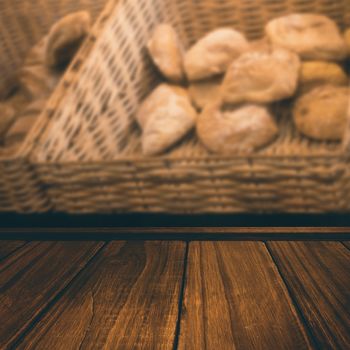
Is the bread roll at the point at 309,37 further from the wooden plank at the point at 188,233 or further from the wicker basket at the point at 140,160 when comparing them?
the wooden plank at the point at 188,233

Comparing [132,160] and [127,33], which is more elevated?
[127,33]

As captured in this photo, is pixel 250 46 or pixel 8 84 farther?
pixel 8 84

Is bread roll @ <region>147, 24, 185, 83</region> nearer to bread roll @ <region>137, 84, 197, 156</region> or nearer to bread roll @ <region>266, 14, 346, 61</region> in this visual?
bread roll @ <region>137, 84, 197, 156</region>

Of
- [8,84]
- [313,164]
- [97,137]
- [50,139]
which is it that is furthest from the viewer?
[8,84]

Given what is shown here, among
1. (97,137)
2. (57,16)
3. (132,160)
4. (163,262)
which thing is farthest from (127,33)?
(163,262)

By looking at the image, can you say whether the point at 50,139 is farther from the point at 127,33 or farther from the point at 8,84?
the point at 8,84

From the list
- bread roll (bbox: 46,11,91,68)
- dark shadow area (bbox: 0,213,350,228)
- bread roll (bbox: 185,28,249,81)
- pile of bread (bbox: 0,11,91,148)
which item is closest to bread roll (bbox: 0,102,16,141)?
pile of bread (bbox: 0,11,91,148)

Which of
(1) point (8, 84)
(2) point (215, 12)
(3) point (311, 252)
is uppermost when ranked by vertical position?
(2) point (215, 12)

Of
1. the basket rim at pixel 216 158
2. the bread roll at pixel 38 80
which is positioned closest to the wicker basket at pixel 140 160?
the basket rim at pixel 216 158
